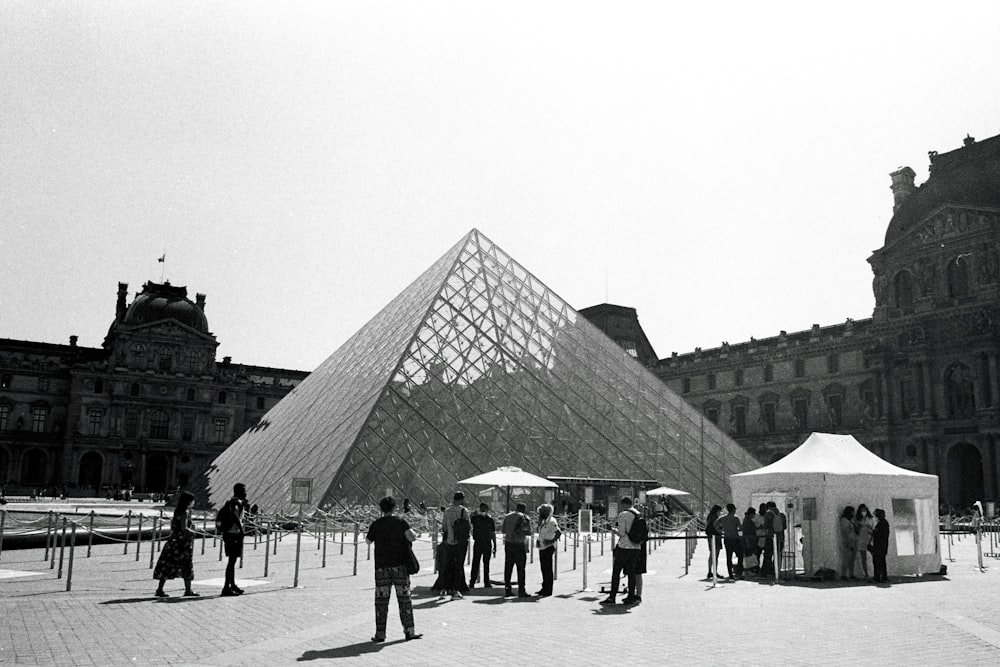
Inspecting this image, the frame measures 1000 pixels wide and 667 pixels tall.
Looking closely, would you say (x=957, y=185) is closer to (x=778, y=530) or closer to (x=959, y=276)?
(x=959, y=276)

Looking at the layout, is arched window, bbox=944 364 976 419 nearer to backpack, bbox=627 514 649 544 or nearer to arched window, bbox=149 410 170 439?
backpack, bbox=627 514 649 544

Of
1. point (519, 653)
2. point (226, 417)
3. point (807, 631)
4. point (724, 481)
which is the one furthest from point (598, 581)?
point (226, 417)

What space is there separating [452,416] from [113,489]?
50.7 metres

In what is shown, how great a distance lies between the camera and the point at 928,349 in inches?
1852

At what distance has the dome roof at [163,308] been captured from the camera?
76.1 meters

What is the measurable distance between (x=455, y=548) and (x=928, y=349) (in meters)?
42.2

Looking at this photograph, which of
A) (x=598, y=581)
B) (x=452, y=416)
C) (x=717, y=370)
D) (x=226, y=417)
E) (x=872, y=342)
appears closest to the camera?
(x=598, y=581)

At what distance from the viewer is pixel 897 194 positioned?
5378cm

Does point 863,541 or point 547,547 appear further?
point 863,541

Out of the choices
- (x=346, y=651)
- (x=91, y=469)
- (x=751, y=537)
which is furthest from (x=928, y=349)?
(x=91, y=469)

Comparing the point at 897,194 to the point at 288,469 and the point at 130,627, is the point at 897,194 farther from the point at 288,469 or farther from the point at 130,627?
the point at 130,627

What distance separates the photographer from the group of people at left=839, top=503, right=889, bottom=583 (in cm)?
1441

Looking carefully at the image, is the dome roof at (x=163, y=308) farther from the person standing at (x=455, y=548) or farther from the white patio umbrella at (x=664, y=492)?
the person standing at (x=455, y=548)

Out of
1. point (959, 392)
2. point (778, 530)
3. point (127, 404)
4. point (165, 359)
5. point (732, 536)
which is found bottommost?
point (732, 536)
